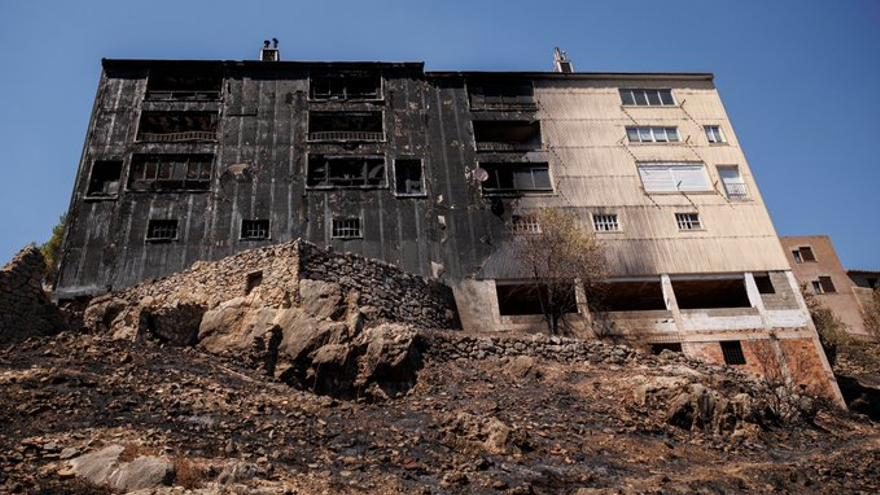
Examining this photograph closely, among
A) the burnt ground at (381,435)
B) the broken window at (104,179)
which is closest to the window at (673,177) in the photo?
the burnt ground at (381,435)

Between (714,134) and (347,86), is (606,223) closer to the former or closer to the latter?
(714,134)

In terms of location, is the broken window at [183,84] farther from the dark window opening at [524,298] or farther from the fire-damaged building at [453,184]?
the dark window opening at [524,298]

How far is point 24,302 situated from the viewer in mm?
19109

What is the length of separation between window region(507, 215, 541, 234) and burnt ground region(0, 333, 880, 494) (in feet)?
45.8

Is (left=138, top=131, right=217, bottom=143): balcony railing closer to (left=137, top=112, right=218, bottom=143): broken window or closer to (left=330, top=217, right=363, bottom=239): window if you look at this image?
(left=137, top=112, right=218, bottom=143): broken window

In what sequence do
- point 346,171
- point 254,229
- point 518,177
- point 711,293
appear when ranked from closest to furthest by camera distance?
1. point 254,229
2. point 346,171
3. point 711,293
4. point 518,177

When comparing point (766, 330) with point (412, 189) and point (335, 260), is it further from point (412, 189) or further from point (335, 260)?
point (335, 260)

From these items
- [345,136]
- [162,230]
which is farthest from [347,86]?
[162,230]

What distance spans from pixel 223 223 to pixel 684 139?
29.6m

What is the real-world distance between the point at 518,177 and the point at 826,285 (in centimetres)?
3316

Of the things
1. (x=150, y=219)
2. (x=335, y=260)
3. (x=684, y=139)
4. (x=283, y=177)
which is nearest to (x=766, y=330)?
(x=684, y=139)

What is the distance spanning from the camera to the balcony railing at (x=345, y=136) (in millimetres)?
34812

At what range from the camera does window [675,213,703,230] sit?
33625 mm

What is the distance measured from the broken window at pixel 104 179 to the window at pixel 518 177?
21471mm
